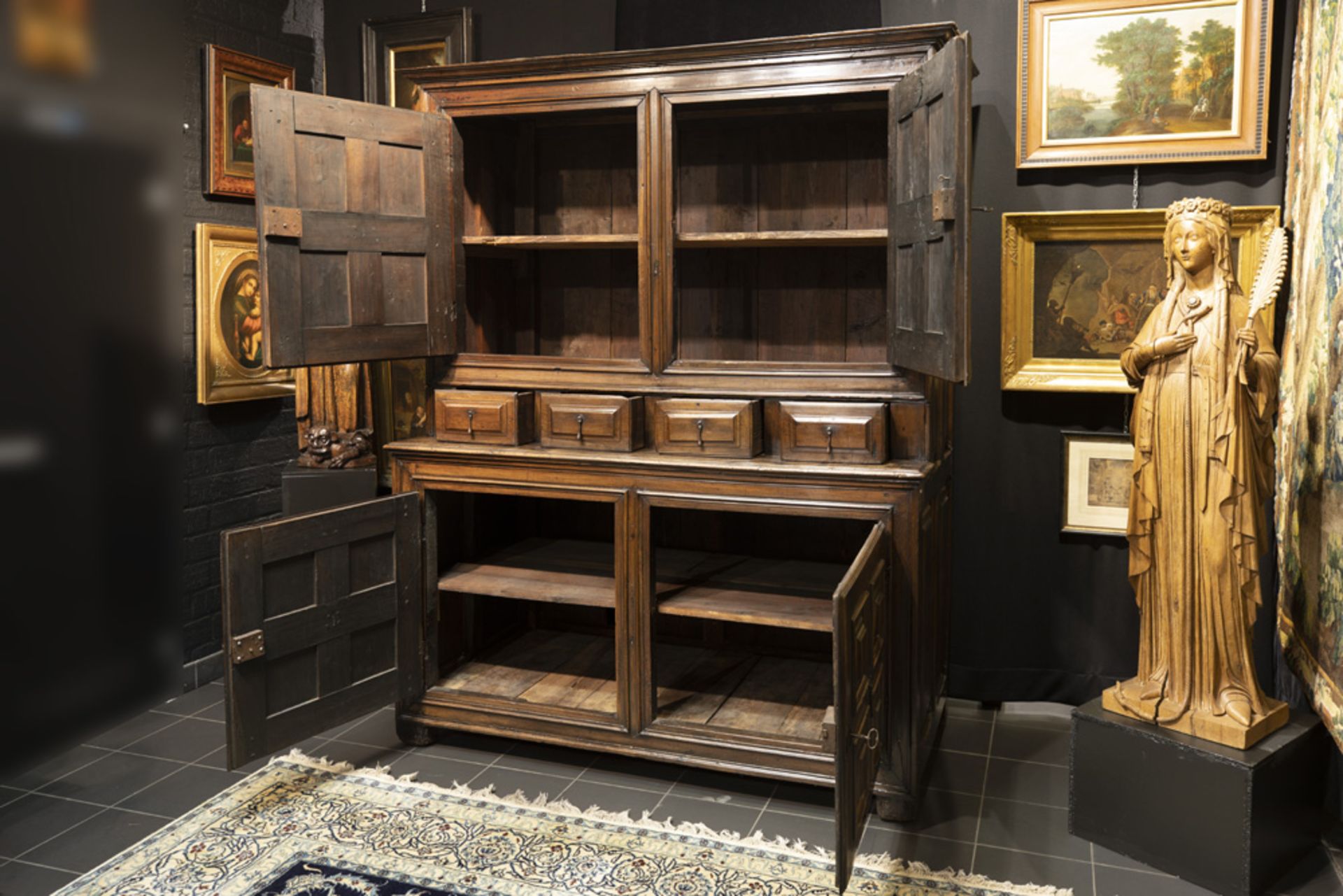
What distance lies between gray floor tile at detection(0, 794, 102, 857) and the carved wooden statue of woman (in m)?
3.20

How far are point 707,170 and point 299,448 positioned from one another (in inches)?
81.7

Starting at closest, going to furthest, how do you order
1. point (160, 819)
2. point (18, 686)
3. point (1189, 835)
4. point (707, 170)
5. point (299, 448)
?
1. point (1189, 835)
2. point (160, 819)
3. point (18, 686)
4. point (707, 170)
5. point (299, 448)

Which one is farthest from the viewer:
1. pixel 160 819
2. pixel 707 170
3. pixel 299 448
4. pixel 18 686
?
pixel 299 448

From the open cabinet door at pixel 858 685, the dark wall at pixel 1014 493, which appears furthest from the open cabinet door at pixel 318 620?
the dark wall at pixel 1014 493

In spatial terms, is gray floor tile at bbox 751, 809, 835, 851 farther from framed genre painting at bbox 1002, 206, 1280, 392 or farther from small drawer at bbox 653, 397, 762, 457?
framed genre painting at bbox 1002, 206, 1280, 392

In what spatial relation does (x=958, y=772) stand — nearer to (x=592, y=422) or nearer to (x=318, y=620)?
(x=592, y=422)

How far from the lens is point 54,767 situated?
11.9ft

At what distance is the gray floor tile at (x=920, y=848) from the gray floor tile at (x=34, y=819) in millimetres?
2369

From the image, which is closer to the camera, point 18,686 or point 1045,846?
point 1045,846

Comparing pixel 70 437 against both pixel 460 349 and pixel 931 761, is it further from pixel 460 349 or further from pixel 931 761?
pixel 931 761

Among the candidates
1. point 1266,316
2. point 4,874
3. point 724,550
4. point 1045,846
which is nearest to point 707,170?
point 724,550

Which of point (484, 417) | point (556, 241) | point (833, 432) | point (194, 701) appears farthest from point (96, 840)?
point (833, 432)

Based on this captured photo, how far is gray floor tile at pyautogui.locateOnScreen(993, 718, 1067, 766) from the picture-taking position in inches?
145

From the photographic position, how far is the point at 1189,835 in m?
2.94
